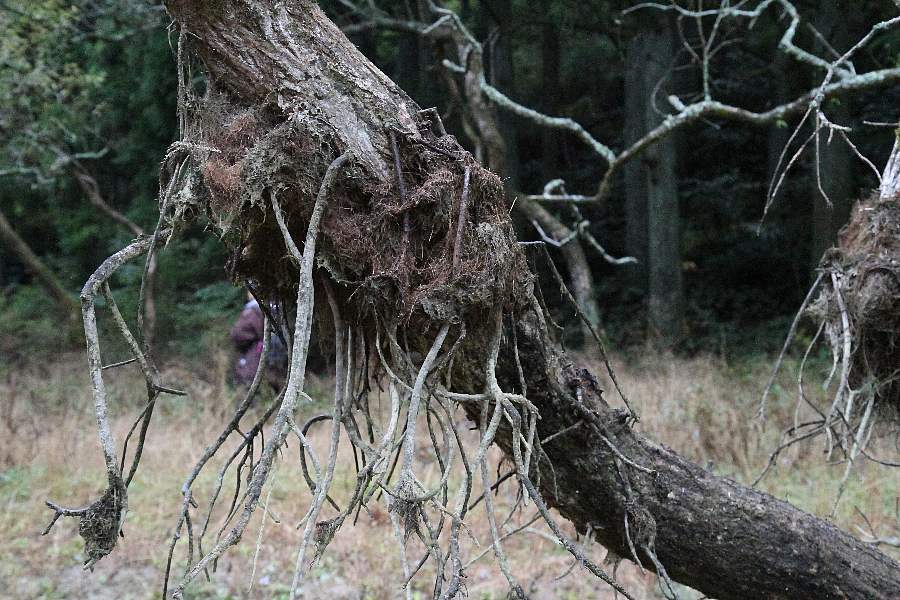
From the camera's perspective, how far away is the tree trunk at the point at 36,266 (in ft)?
32.6

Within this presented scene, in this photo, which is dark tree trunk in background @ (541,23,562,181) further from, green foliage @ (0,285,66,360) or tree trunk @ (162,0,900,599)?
tree trunk @ (162,0,900,599)

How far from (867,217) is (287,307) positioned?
7.22 ft

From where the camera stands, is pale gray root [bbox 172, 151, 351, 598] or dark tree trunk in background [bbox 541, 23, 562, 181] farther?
dark tree trunk in background [bbox 541, 23, 562, 181]

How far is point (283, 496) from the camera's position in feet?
19.3

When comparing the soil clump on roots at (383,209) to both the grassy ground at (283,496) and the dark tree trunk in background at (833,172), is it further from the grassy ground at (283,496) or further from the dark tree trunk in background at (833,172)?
the dark tree trunk in background at (833,172)

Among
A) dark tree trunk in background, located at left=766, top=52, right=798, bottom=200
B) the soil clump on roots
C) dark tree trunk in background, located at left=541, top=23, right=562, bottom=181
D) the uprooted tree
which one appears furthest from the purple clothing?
dark tree trunk in background, located at left=541, top=23, right=562, bottom=181

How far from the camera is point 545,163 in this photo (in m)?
15.0

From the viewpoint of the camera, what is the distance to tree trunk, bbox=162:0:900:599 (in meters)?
1.61

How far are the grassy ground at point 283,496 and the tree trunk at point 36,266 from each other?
240 cm

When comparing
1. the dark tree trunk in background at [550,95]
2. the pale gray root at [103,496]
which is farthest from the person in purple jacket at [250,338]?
the dark tree trunk in background at [550,95]

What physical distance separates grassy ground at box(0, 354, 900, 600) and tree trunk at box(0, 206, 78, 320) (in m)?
2.40

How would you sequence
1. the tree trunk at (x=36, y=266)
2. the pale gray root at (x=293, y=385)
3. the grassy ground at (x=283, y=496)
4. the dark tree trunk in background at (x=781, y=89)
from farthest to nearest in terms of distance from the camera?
the dark tree trunk in background at (x=781, y=89), the tree trunk at (x=36, y=266), the grassy ground at (x=283, y=496), the pale gray root at (x=293, y=385)

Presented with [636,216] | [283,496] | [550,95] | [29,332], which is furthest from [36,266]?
[550,95]

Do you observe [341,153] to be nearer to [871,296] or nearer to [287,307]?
[287,307]
